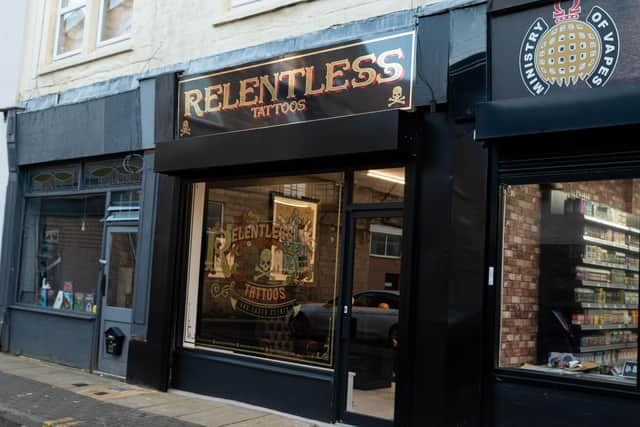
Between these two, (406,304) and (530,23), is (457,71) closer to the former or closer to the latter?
(530,23)

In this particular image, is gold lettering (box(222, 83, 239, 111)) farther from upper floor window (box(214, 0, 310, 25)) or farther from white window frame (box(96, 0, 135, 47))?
white window frame (box(96, 0, 135, 47))

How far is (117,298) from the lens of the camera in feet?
33.9

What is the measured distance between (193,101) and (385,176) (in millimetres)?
3155

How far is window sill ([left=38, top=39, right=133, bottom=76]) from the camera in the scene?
10661 mm

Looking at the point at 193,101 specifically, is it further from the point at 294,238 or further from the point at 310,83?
the point at 294,238

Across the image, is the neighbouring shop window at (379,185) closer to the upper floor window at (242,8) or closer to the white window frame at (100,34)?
the upper floor window at (242,8)

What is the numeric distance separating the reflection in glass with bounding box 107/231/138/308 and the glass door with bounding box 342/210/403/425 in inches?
158

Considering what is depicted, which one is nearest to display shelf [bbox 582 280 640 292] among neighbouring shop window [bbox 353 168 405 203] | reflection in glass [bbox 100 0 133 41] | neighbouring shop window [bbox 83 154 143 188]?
neighbouring shop window [bbox 353 168 405 203]

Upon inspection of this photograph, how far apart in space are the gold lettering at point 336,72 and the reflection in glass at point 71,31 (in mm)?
6013

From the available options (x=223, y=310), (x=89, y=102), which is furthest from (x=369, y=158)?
(x=89, y=102)

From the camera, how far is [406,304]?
690cm

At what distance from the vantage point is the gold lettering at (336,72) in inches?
301

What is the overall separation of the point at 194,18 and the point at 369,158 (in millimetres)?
3783

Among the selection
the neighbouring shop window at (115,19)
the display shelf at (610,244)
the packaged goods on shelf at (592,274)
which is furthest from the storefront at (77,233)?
the display shelf at (610,244)
